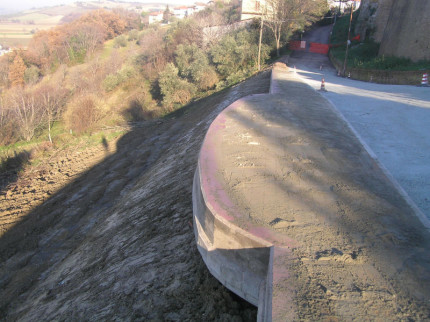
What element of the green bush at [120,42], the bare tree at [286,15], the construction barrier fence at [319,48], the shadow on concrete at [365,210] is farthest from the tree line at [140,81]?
the shadow on concrete at [365,210]

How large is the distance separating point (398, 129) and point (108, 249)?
6692 mm

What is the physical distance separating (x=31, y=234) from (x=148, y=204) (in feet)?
15.7

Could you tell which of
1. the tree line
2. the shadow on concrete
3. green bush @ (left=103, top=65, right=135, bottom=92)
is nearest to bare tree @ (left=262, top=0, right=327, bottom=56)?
the tree line

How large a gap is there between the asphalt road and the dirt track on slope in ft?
9.55

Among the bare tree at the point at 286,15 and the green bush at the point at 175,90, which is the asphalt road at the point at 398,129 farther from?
the bare tree at the point at 286,15

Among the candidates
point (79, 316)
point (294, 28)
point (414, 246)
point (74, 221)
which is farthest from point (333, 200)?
point (294, 28)

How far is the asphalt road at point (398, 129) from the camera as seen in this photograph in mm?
4480

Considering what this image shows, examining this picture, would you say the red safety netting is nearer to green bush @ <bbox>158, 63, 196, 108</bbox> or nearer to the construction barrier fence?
the construction barrier fence

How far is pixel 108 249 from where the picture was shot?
589cm

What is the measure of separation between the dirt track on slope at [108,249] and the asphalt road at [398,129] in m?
2.91

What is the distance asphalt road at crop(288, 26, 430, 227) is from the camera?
14.7 feet

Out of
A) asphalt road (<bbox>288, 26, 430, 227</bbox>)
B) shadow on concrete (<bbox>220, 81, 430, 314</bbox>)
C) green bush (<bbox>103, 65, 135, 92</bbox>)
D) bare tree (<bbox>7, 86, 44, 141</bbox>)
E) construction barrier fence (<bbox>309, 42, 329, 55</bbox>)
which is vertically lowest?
bare tree (<bbox>7, 86, 44, 141</bbox>)

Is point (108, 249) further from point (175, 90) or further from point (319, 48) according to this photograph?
point (319, 48)

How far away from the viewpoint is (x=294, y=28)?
83.4 feet
